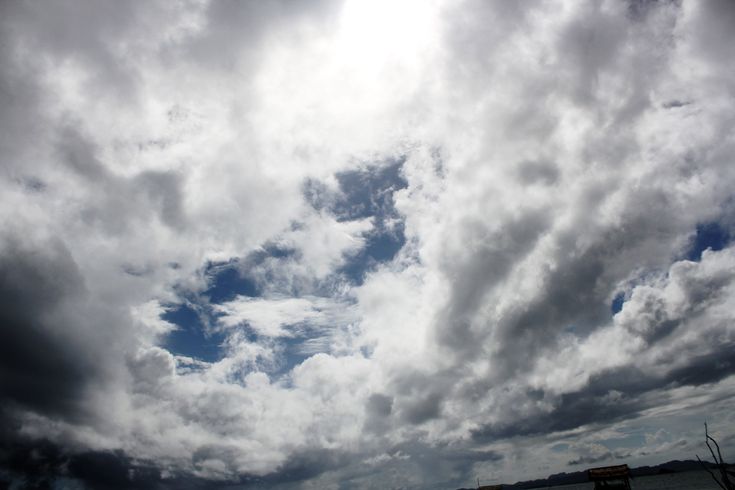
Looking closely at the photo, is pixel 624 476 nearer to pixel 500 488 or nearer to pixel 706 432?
pixel 500 488

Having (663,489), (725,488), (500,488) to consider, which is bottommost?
(663,489)

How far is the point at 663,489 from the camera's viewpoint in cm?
16762

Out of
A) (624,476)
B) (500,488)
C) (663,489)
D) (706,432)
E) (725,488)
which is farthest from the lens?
(663,489)

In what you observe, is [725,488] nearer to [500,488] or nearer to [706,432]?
[706,432]

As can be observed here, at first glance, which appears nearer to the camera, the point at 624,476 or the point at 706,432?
the point at 706,432

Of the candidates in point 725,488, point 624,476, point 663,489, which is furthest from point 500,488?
point 663,489

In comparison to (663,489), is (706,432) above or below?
above

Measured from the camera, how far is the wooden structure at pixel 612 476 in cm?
4047

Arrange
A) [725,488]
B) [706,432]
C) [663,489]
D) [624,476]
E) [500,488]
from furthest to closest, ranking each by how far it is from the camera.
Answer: [663,489], [500,488], [624,476], [725,488], [706,432]

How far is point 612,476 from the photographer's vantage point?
40844mm

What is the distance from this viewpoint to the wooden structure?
4047 cm

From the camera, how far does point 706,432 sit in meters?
10.4

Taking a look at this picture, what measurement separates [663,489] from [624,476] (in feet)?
593

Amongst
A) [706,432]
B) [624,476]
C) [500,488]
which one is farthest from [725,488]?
[500,488]
